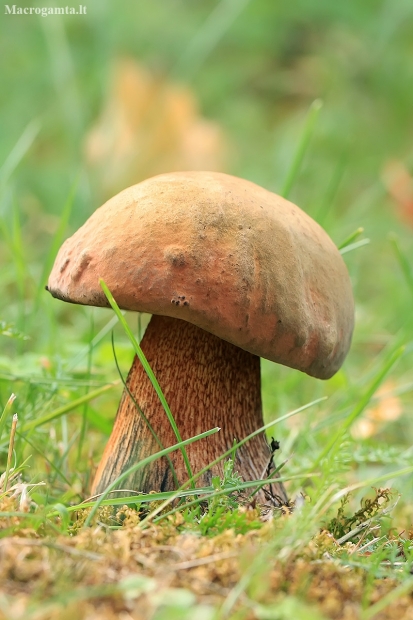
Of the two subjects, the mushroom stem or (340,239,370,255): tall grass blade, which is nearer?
the mushroom stem

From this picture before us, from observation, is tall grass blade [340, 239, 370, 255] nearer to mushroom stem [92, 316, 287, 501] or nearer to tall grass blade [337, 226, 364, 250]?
tall grass blade [337, 226, 364, 250]

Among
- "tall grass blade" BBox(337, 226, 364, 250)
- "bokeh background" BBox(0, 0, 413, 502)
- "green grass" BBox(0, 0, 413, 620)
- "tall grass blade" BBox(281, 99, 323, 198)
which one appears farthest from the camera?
"bokeh background" BBox(0, 0, 413, 502)

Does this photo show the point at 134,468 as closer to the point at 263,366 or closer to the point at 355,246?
the point at 355,246

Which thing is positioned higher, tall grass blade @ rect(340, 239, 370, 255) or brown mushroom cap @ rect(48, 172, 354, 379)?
tall grass blade @ rect(340, 239, 370, 255)

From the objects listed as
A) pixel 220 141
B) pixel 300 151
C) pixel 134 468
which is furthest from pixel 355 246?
pixel 220 141

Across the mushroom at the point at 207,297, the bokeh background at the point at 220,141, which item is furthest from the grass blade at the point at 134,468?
the bokeh background at the point at 220,141

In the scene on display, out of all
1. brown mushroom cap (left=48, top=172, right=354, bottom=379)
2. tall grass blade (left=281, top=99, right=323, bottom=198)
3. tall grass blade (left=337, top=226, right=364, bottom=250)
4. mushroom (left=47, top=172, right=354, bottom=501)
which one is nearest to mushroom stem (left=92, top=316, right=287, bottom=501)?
mushroom (left=47, top=172, right=354, bottom=501)
